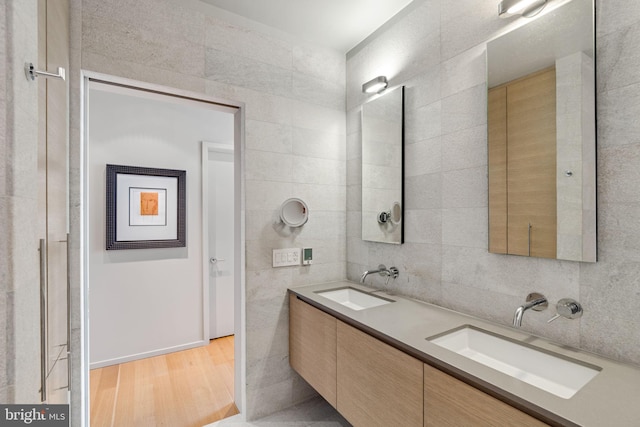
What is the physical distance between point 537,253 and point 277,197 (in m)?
1.46

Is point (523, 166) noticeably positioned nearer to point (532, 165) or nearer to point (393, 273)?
point (532, 165)

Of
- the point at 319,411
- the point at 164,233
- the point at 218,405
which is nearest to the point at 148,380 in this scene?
the point at 218,405

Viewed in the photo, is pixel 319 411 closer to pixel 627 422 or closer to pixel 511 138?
pixel 627 422

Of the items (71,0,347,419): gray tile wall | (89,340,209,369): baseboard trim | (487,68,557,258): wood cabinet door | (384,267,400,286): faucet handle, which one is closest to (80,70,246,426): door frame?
(71,0,347,419): gray tile wall

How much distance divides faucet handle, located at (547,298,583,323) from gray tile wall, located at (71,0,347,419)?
1392 millimetres

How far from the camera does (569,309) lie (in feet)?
3.55

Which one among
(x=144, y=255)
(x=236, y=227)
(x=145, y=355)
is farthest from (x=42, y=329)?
(x=145, y=355)

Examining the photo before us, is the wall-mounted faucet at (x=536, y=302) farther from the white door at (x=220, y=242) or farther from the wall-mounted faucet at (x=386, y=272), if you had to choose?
the white door at (x=220, y=242)

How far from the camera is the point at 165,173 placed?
2.78 m

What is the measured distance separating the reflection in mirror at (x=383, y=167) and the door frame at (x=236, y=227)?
850mm

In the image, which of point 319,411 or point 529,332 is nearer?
point 529,332

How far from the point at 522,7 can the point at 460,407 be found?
1.53 m

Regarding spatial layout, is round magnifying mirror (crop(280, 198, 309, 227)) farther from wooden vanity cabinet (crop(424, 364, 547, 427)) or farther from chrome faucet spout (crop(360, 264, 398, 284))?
wooden vanity cabinet (crop(424, 364, 547, 427))

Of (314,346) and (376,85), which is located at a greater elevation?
(376,85)
